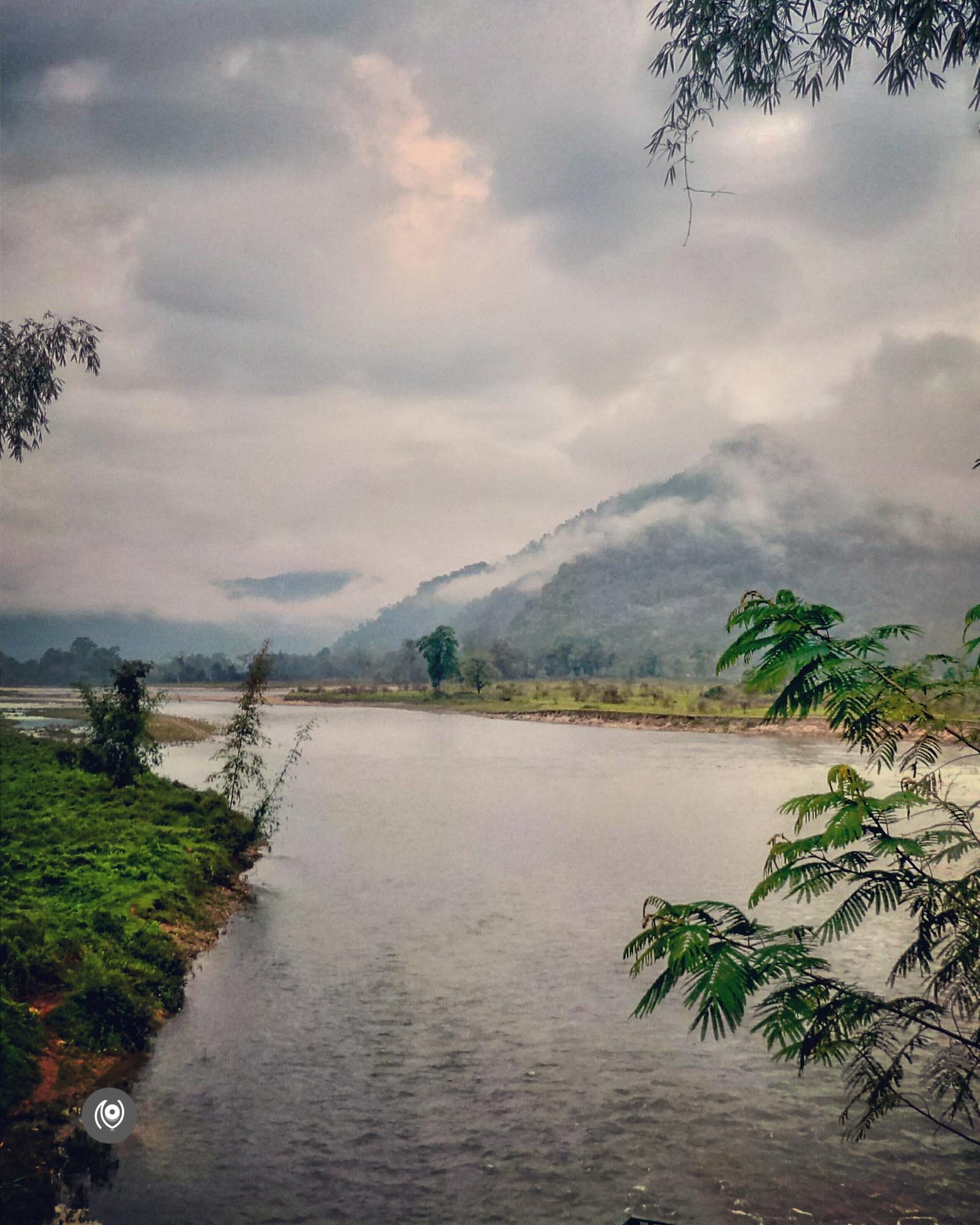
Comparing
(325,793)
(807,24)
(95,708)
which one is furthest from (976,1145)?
(325,793)

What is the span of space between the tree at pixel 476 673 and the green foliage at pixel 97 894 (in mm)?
108507

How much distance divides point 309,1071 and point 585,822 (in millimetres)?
20729

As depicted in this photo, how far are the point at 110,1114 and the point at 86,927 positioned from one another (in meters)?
5.00

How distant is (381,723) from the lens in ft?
298

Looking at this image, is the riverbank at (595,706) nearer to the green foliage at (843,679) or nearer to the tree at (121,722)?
the tree at (121,722)

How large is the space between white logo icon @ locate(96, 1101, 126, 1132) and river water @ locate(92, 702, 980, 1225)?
0.98 feet

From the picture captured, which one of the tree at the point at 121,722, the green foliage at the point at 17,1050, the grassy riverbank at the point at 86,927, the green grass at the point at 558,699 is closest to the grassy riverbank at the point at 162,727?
the tree at the point at 121,722

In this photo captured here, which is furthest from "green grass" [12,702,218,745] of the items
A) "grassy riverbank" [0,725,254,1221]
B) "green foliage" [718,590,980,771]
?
"green foliage" [718,590,980,771]

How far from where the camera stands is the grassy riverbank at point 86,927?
934 cm

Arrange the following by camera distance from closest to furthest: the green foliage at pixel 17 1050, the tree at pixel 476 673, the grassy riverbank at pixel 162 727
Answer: the green foliage at pixel 17 1050
the grassy riverbank at pixel 162 727
the tree at pixel 476 673

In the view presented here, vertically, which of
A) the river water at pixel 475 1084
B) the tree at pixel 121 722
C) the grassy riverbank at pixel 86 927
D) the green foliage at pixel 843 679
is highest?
the green foliage at pixel 843 679

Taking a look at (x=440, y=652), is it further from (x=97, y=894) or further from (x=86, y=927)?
(x=86, y=927)

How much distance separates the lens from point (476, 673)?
135750mm

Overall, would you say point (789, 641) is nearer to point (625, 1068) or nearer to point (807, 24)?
point (807, 24)
